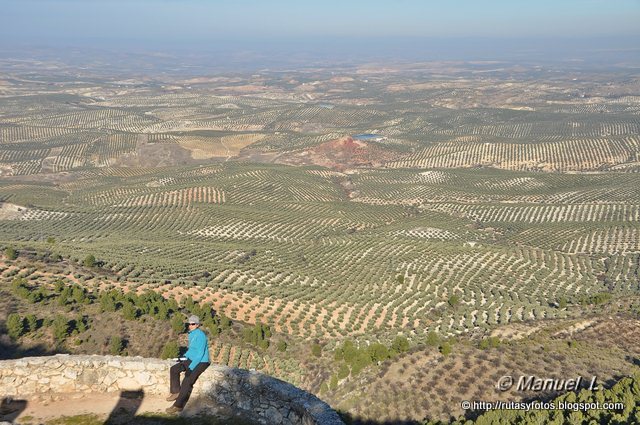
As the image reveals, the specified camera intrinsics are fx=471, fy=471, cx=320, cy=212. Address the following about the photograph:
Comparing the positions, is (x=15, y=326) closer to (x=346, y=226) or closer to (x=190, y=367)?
(x=190, y=367)

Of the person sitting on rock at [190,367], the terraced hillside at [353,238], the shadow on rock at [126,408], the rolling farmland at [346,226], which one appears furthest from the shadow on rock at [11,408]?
the terraced hillside at [353,238]

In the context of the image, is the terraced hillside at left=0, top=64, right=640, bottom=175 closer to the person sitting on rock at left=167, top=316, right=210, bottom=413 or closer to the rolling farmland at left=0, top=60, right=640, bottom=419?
the rolling farmland at left=0, top=60, right=640, bottom=419

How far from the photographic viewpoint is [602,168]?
10800 centimetres

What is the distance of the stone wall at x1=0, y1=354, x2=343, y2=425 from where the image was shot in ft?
38.8

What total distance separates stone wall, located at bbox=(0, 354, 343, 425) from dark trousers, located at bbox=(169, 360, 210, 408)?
0.62 m

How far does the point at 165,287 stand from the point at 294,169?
76203mm

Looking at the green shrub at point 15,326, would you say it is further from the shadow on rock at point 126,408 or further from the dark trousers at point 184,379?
the dark trousers at point 184,379

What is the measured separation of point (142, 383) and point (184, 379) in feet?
5.08

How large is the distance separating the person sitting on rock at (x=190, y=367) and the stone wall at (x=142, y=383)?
0.63 metres

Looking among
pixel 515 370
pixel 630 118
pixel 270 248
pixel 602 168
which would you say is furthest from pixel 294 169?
pixel 630 118

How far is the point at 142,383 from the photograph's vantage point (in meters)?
12.2

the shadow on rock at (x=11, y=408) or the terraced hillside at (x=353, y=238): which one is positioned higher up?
the shadow on rock at (x=11, y=408)

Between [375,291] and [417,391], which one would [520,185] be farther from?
[417,391]

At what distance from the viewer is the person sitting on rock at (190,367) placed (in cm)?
1143
